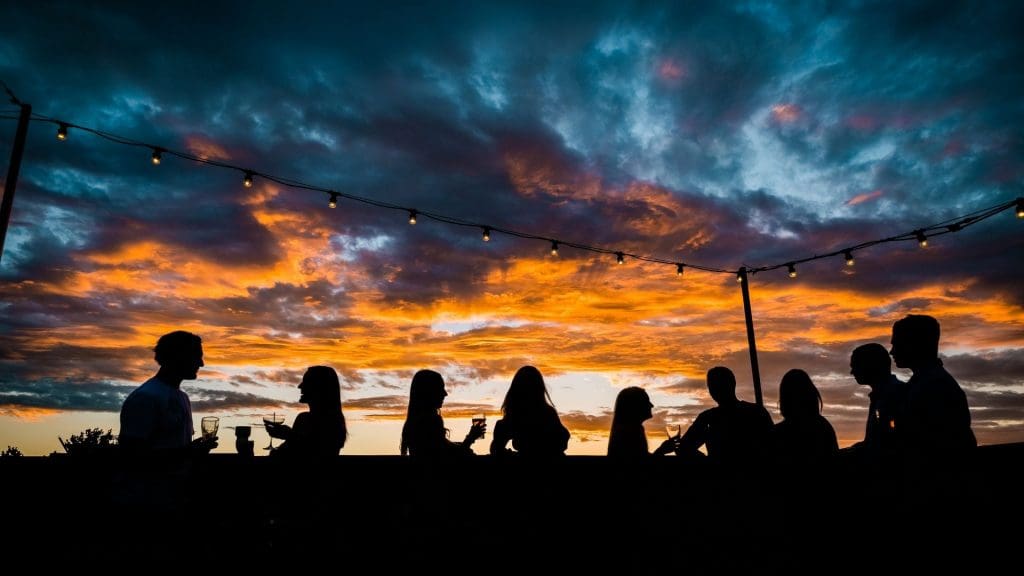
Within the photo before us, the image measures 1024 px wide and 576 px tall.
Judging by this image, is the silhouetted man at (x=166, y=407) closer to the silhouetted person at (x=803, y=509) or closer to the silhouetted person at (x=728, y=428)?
the silhouetted person at (x=803, y=509)

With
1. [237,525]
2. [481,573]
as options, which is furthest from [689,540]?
[237,525]

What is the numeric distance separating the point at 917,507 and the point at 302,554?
2.18 meters

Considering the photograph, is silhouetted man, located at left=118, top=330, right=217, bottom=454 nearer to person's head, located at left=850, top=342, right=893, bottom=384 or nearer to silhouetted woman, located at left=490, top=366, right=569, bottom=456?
silhouetted woman, located at left=490, top=366, right=569, bottom=456

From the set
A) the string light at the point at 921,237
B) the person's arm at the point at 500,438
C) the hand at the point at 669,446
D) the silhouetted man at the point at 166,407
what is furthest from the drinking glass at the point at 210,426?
the string light at the point at 921,237

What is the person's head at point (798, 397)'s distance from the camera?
12.1 ft

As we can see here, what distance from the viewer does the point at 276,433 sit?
10.6ft

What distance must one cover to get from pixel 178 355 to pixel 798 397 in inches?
148

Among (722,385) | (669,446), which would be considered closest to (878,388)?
(722,385)

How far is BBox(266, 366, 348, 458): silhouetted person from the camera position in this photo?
127 inches

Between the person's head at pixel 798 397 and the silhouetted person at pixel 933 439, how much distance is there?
0.81 meters

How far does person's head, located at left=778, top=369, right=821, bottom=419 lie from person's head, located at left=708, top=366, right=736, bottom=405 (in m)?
0.31

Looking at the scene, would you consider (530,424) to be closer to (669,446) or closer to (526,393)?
(526,393)

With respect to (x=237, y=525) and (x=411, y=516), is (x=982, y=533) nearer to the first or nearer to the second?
(x=411, y=516)

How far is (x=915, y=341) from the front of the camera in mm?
→ 2896
